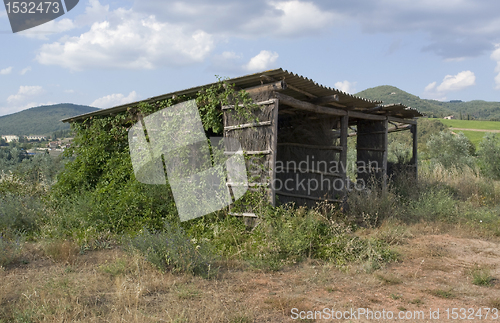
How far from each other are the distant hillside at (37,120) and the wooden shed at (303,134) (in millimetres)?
41894

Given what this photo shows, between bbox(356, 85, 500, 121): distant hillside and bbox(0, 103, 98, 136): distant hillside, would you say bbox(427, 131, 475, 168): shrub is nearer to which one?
bbox(356, 85, 500, 121): distant hillside

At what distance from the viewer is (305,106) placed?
6.67m

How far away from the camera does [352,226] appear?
670 cm

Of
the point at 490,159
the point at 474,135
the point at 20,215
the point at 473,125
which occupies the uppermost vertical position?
the point at 473,125

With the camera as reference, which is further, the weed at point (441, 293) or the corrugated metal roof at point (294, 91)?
the corrugated metal roof at point (294, 91)

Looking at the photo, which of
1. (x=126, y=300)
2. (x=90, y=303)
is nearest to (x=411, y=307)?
(x=126, y=300)

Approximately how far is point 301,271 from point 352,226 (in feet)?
8.26

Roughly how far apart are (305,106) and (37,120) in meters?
55.5

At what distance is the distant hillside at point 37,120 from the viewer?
4537cm

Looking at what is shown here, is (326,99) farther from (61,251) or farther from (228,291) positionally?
(61,251)

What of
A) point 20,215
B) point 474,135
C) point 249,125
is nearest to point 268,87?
point 249,125

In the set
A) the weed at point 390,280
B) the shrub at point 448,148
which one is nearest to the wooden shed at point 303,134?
the weed at point 390,280

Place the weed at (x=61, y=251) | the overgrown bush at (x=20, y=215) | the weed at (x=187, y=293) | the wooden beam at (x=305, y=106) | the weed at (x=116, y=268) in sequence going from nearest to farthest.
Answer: the weed at (x=187, y=293) < the weed at (x=116, y=268) < the weed at (x=61, y=251) < the wooden beam at (x=305, y=106) < the overgrown bush at (x=20, y=215)

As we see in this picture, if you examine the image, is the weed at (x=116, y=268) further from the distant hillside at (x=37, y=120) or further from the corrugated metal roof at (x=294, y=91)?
the distant hillside at (x=37, y=120)
